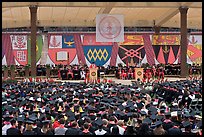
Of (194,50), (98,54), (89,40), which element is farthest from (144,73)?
(194,50)

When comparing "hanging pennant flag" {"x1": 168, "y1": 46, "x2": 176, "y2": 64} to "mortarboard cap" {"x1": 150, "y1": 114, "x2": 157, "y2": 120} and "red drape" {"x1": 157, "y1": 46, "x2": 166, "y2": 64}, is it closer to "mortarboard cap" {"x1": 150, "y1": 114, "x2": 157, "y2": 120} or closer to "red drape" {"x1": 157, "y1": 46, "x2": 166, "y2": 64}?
"red drape" {"x1": 157, "y1": 46, "x2": 166, "y2": 64}

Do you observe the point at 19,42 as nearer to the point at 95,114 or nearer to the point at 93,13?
the point at 93,13

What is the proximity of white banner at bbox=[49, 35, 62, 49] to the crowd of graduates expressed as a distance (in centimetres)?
2132

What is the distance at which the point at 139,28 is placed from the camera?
4356cm

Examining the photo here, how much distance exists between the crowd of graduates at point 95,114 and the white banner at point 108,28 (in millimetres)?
7772

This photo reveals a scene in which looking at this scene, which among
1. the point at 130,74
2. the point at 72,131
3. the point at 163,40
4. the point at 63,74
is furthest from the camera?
the point at 163,40

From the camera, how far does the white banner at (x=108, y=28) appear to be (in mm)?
27031

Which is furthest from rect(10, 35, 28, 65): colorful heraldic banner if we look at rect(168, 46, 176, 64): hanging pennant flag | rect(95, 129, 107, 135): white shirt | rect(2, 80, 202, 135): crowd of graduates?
rect(95, 129, 107, 135): white shirt

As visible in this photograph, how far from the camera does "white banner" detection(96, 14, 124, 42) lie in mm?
27031

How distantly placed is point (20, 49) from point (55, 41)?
396 centimetres

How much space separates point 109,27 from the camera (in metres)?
27.0

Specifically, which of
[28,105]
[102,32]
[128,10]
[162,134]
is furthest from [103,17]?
[162,134]

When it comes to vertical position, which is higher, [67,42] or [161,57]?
[67,42]

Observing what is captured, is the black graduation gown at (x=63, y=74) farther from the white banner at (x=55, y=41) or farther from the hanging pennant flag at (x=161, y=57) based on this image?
the hanging pennant flag at (x=161, y=57)
